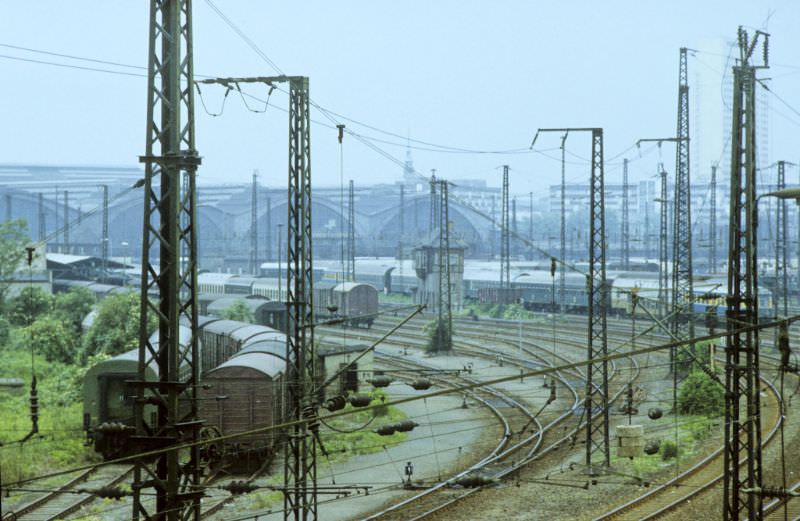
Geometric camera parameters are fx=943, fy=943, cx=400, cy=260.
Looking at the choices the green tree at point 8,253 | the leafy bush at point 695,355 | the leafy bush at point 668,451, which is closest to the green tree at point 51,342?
the green tree at point 8,253

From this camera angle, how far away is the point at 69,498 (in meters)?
15.0

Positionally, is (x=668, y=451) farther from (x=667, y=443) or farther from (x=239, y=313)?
(x=239, y=313)

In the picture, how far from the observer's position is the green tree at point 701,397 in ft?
70.5

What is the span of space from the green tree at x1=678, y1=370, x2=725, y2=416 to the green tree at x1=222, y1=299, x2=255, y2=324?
1628 cm

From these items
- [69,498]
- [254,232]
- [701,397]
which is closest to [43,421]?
[69,498]

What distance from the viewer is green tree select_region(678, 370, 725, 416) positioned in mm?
21500

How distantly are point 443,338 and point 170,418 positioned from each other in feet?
75.7

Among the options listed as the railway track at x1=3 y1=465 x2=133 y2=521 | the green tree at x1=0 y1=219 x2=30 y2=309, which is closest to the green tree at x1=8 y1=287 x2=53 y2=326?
the green tree at x1=0 y1=219 x2=30 y2=309

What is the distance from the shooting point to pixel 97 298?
117 ft

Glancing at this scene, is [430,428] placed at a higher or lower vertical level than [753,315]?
lower

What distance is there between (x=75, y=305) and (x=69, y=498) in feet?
65.9

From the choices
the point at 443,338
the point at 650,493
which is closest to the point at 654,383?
the point at 443,338

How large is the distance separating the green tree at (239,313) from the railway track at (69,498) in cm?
1611

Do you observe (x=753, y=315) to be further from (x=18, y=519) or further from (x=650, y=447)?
(x=18, y=519)
